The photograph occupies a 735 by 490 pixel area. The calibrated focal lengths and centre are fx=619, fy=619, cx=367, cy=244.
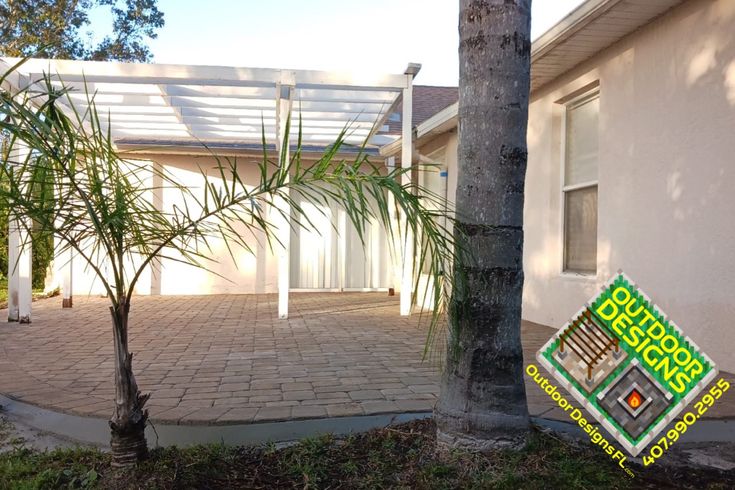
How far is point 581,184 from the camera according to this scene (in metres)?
7.64

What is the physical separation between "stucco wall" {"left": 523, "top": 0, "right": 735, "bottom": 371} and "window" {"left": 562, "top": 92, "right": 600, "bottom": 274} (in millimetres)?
278

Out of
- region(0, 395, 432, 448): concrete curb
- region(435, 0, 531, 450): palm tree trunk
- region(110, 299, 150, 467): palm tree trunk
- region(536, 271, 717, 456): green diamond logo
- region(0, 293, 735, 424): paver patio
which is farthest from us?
region(0, 293, 735, 424): paver patio

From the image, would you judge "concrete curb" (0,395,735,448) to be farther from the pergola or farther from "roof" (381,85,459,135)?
"roof" (381,85,459,135)

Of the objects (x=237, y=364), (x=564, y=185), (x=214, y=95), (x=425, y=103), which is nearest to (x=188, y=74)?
(x=214, y=95)

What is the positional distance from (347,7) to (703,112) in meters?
7.08

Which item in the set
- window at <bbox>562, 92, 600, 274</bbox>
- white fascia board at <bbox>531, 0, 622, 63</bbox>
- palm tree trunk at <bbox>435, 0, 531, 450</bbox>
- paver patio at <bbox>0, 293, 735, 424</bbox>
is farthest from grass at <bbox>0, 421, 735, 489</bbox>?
window at <bbox>562, 92, 600, 274</bbox>

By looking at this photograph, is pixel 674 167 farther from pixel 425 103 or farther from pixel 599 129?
pixel 425 103

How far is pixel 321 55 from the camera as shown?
31.4 ft

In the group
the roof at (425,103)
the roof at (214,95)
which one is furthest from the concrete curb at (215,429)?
the roof at (425,103)

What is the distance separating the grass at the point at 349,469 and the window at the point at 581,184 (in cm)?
469

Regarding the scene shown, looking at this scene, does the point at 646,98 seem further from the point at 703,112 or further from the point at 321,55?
the point at 321,55

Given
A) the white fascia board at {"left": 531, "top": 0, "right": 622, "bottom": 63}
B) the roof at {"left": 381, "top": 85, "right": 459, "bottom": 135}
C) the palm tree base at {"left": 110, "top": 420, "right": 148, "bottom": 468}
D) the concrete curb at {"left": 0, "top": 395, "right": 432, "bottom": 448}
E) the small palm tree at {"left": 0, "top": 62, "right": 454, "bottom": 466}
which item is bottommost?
the concrete curb at {"left": 0, "top": 395, "right": 432, "bottom": 448}

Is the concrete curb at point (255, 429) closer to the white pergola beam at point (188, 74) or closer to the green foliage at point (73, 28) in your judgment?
the white pergola beam at point (188, 74)

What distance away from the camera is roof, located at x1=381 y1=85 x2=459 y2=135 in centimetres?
1394
